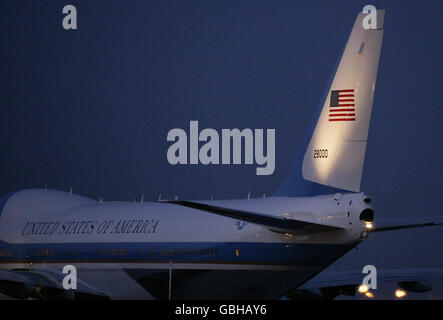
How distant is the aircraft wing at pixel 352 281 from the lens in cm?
3003

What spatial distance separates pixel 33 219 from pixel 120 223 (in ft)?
20.3

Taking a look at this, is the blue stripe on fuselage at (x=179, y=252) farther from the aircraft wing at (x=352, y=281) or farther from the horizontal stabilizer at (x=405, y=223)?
the aircraft wing at (x=352, y=281)

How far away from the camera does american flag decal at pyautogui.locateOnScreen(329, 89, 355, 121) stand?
22734 mm

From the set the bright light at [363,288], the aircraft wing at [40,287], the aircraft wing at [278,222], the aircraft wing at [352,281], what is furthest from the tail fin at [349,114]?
the aircraft wing at [40,287]

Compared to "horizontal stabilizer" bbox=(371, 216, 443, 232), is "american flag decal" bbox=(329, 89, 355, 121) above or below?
above

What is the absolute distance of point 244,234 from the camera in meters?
24.7

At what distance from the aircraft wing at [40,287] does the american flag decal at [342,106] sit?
11.4 metres

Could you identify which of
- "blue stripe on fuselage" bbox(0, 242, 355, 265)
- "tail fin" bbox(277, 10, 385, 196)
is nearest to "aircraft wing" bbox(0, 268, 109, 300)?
"blue stripe on fuselage" bbox(0, 242, 355, 265)

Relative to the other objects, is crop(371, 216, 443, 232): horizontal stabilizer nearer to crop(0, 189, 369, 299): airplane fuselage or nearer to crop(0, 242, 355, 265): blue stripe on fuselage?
crop(0, 189, 369, 299): airplane fuselage

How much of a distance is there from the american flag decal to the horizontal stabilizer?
3.23m

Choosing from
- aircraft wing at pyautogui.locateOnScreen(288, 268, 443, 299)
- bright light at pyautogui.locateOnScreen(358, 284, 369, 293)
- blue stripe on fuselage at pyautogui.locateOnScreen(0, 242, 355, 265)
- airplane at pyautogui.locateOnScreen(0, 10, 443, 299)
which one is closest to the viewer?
airplane at pyautogui.locateOnScreen(0, 10, 443, 299)

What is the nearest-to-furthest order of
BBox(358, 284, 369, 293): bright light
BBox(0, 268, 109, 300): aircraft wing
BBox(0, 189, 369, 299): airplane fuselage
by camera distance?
BBox(0, 189, 369, 299): airplane fuselage, BBox(0, 268, 109, 300): aircraft wing, BBox(358, 284, 369, 293): bright light
